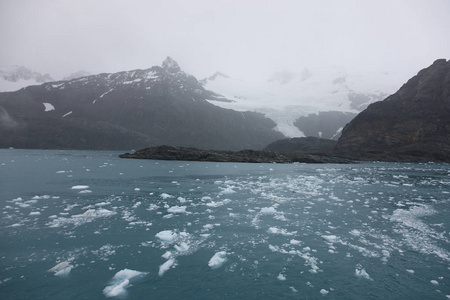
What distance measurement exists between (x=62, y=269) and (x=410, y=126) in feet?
417

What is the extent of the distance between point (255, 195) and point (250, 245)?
36.9 ft

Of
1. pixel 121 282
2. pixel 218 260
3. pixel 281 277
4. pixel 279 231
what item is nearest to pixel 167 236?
pixel 218 260

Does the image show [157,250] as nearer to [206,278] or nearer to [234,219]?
[206,278]

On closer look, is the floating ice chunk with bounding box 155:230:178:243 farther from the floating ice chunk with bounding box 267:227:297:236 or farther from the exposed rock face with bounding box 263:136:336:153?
the exposed rock face with bounding box 263:136:336:153

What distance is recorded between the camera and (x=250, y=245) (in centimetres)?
1046

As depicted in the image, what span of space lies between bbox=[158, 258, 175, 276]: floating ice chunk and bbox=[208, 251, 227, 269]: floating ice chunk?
1244 mm

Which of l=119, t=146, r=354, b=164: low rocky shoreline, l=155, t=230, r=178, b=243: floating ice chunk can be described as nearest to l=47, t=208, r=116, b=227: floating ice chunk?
l=155, t=230, r=178, b=243: floating ice chunk

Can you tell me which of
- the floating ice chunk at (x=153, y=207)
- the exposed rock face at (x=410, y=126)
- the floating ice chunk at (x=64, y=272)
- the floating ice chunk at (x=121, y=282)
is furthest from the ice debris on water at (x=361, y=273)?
the exposed rock face at (x=410, y=126)

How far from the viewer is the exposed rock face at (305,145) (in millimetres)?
146512

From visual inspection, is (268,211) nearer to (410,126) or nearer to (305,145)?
(410,126)

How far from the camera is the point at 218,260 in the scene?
29.6 ft

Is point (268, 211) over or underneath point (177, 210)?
over

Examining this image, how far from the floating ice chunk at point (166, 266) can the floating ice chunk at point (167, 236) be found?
1.96 meters

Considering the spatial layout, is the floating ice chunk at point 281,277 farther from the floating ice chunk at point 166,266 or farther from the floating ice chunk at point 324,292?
the floating ice chunk at point 166,266
